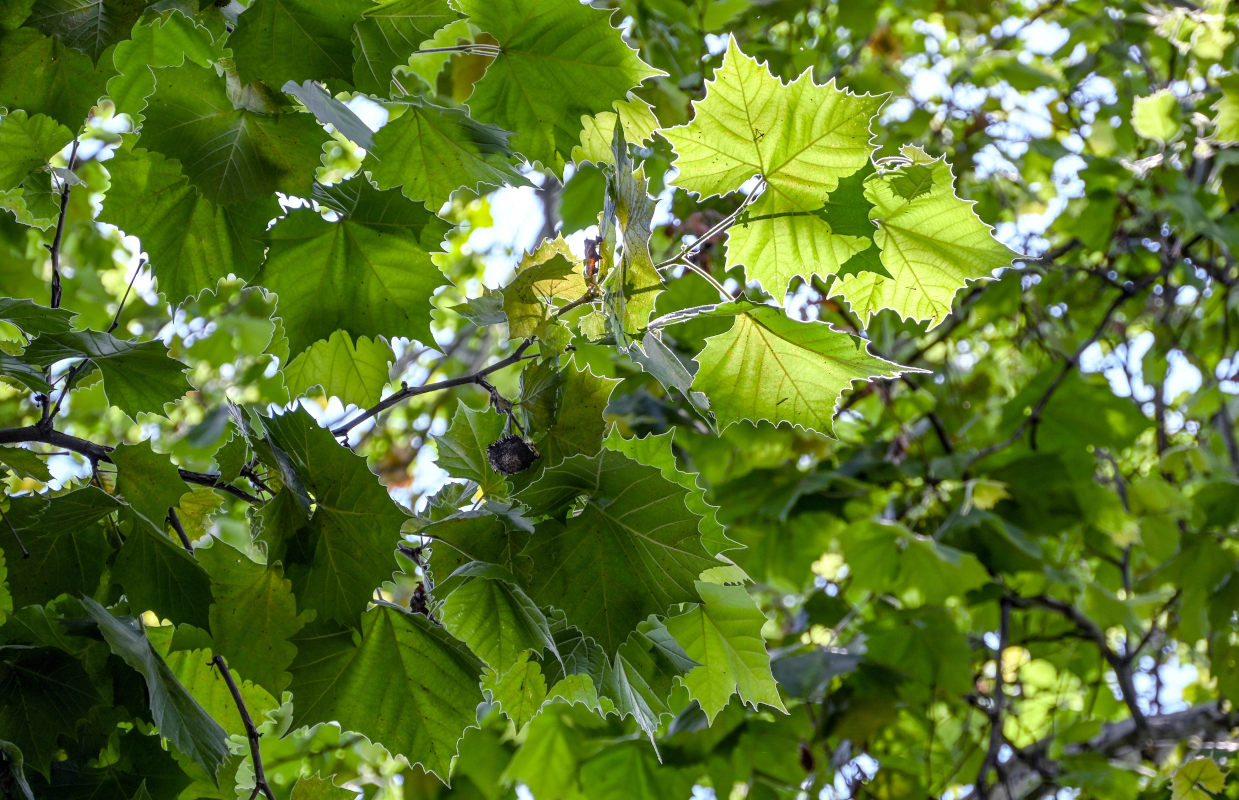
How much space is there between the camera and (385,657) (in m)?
1.09

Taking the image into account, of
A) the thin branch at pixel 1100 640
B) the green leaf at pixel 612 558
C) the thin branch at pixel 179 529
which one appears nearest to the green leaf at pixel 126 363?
the thin branch at pixel 179 529

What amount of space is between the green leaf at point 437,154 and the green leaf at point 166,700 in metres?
0.63

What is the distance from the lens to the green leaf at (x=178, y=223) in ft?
Result: 3.79

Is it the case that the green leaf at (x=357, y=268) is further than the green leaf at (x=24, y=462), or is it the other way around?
the green leaf at (x=357, y=268)

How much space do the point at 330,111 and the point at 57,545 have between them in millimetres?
592

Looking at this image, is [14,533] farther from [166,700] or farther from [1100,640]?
[1100,640]

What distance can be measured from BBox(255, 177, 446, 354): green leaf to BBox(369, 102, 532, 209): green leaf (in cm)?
7

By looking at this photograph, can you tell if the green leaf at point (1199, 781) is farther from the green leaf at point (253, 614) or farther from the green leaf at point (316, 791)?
the green leaf at point (253, 614)

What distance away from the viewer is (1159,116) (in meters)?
2.95

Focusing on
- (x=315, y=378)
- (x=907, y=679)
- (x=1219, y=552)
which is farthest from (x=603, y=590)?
(x=1219, y=552)

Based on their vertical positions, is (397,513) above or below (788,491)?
above

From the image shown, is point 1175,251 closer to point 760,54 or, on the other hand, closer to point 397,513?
point 760,54

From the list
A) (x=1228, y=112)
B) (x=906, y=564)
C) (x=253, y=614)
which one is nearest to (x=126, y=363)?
(x=253, y=614)

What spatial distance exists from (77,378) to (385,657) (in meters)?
0.53
